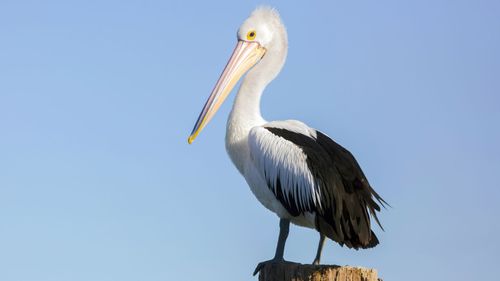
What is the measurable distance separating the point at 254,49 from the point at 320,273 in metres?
3.87

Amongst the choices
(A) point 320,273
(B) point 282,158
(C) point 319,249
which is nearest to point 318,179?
(B) point 282,158

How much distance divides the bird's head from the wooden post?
9.94 feet

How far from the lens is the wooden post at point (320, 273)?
6600mm

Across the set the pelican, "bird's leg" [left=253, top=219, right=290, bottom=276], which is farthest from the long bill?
"bird's leg" [left=253, top=219, right=290, bottom=276]

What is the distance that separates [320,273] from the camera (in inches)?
263

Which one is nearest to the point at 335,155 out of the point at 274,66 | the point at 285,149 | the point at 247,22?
the point at 285,149

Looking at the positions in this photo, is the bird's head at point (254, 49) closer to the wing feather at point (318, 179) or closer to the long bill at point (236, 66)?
the long bill at point (236, 66)

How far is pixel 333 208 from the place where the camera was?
7.98 metres

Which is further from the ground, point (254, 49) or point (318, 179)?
point (254, 49)

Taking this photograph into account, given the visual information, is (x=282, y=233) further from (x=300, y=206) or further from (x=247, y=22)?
(x=247, y=22)

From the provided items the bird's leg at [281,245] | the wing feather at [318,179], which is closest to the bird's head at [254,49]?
the wing feather at [318,179]

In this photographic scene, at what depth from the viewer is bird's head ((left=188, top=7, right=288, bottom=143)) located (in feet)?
31.9

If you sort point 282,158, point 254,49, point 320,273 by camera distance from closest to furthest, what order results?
point 320,273 → point 282,158 → point 254,49

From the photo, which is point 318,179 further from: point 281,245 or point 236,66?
point 236,66
